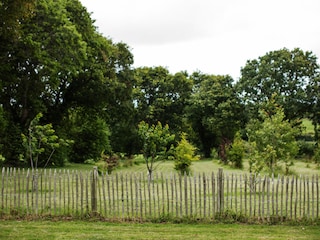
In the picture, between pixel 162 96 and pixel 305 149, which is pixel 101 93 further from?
pixel 305 149

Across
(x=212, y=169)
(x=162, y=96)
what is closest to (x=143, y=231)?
(x=212, y=169)

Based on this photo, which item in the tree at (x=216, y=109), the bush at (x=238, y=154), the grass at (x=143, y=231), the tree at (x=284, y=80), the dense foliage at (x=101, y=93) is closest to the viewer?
the grass at (x=143, y=231)

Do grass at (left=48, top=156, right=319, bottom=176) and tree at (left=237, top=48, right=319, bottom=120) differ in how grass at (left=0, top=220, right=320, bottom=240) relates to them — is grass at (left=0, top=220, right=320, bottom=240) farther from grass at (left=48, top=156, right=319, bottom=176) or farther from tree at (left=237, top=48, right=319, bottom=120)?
tree at (left=237, top=48, right=319, bottom=120)

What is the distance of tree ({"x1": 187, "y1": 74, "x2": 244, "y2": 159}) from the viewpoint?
43.6 m

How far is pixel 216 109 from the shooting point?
1741 inches

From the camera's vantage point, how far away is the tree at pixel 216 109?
143 feet

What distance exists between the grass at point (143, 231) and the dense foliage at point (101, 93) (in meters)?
4.91

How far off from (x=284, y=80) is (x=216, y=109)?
26.7ft

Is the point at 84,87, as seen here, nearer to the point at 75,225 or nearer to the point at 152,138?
the point at 152,138

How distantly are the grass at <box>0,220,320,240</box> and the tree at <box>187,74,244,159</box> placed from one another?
31.9m

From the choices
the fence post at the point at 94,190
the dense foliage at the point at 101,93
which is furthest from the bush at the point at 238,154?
the fence post at the point at 94,190

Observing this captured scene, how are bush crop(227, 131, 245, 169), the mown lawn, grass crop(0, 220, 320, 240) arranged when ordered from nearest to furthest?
grass crop(0, 220, 320, 240) → the mown lawn → bush crop(227, 131, 245, 169)

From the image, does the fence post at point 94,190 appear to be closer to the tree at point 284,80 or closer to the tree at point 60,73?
the tree at point 60,73

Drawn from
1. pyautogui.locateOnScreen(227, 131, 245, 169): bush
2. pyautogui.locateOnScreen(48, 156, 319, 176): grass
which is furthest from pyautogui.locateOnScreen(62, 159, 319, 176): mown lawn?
pyautogui.locateOnScreen(227, 131, 245, 169): bush
